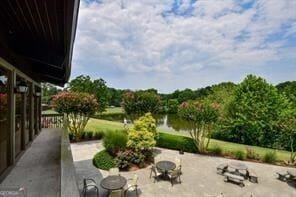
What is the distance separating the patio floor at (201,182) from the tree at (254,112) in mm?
9270

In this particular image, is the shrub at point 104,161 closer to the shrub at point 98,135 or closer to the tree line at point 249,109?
the shrub at point 98,135

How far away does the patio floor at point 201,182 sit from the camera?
957cm

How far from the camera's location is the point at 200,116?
48.2 ft

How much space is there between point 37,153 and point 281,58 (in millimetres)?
19632

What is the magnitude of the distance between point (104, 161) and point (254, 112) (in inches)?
612

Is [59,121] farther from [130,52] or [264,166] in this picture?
[264,166]

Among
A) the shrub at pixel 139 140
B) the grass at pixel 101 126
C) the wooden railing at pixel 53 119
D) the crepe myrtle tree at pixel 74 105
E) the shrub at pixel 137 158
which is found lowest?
the shrub at pixel 137 158

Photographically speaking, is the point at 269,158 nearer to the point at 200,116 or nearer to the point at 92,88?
the point at 200,116

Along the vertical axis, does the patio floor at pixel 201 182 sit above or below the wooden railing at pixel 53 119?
below

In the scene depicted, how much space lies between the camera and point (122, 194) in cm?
838

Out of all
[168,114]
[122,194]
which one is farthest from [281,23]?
[168,114]

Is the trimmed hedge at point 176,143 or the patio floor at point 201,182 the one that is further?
the trimmed hedge at point 176,143

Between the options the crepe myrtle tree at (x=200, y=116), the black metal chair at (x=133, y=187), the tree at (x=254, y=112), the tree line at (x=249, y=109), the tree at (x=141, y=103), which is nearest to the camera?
the black metal chair at (x=133, y=187)

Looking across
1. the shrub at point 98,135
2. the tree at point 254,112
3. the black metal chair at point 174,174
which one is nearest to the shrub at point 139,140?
the black metal chair at point 174,174
